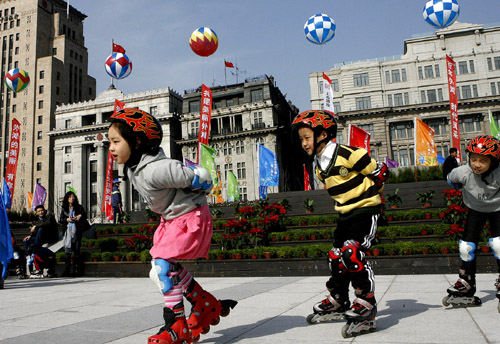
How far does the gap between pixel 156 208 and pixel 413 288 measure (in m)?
4.32

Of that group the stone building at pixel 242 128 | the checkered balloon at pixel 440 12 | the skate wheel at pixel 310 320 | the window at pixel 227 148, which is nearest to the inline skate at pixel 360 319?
the skate wheel at pixel 310 320

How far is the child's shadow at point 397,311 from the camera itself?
3640 millimetres

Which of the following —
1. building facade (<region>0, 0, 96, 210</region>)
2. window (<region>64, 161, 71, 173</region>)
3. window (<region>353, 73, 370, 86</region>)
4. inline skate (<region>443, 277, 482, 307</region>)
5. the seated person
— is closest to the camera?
inline skate (<region>443, 277, 482, 307</region>)

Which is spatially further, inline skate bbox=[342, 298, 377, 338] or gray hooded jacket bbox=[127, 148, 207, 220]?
inline skate bbox=[342, 298, 377, 338]

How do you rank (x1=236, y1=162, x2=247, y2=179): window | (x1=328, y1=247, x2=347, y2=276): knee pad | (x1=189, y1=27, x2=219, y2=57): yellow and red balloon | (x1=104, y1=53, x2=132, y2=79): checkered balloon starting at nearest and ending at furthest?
(x1=328, y1=247, x2=347, y2=276): knee pad, (x1=189, y1=27, x2=219, y2=57): yellow and red balloon, (x1=104, y1=53, x2=132, y2=79): checkered balloon, (x1=236, y1=162, x2=247, y2=179): window

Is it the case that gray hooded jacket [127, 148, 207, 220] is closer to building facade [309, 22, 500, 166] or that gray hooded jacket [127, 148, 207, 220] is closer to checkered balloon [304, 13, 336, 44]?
checkered balloon [304, 13, 336, 44]

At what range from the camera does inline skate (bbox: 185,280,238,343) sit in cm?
323

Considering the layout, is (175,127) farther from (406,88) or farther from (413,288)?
(413,288)

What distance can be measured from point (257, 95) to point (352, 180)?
52687 millimetres

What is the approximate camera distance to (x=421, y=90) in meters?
51.8

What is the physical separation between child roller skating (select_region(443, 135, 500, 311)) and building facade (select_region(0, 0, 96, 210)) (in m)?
69.7

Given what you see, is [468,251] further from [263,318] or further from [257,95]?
[257,95]

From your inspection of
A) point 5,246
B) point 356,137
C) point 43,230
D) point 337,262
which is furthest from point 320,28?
point 337,262

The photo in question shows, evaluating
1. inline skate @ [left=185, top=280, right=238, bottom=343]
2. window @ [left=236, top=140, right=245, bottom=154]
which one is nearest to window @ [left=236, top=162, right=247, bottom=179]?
window @ [left=236, top=140, right=245, bottom=154]
